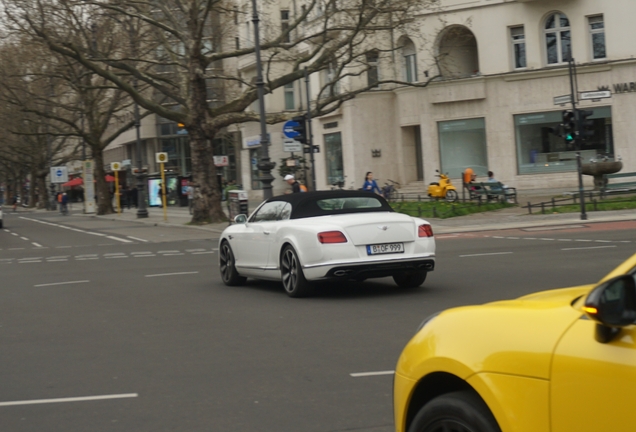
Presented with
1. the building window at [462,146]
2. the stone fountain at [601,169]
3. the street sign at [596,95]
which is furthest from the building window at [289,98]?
the street sign at [596,95]

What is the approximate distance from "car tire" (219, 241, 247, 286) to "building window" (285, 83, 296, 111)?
5118 centimetres

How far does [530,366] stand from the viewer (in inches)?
136

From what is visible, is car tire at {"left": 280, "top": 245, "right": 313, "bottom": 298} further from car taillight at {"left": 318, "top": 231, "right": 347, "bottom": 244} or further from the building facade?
the building facade

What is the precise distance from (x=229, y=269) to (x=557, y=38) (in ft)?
106

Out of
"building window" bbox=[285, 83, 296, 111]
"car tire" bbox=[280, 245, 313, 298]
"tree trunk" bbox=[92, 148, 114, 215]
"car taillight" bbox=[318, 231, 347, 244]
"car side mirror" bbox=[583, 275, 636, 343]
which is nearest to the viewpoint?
"car side mirror" bbox=[583, 275, 636, 343]

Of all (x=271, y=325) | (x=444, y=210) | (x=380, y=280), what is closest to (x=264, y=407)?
(x=271, y=325)

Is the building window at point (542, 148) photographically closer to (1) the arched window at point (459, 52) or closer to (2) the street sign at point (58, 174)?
(1) the arched window at point (459, 52)

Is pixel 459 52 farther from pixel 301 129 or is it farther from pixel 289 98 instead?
pixel 301 129

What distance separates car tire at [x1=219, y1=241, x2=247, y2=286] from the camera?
15.3 meters

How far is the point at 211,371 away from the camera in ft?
26.4

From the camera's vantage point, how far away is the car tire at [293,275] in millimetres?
12922

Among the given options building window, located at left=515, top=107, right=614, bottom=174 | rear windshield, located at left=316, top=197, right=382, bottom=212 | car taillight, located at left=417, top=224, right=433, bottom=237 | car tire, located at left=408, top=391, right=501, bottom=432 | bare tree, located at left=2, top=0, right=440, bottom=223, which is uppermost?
bare tree, located at left=2, top=0, right=440, bottom=223

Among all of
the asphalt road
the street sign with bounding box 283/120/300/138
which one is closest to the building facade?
the street sign with bounding box 283/120/300/138

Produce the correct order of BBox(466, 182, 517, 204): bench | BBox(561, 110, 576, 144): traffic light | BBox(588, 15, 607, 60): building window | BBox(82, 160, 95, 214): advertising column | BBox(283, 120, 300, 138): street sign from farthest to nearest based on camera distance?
BBox(82, 160, 95, 214): advertising column, BBox(588, 15, 607, 60): building window, BBox(466, 182, 517, 204): bench, BBox(283, 120, 300, 138): street sign, BBox(561, 110, 576, 144): traffic light
